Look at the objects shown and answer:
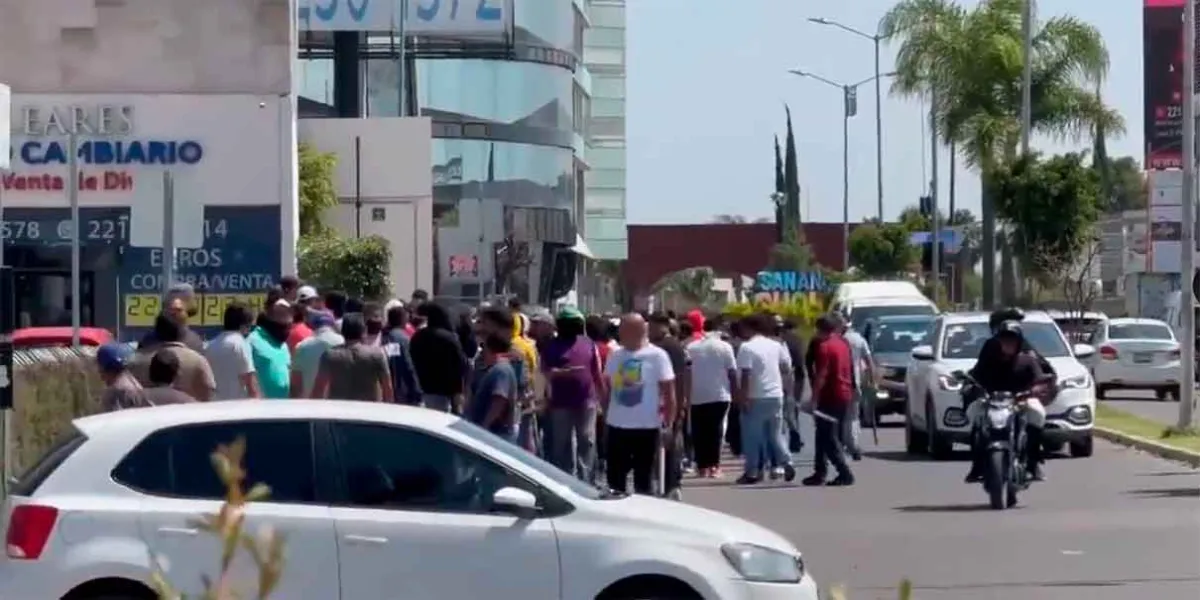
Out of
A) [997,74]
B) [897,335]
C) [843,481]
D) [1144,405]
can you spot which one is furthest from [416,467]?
[997,74]

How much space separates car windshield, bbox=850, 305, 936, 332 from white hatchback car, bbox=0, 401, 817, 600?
26852 millimetres

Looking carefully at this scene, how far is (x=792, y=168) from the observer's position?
99.5 m

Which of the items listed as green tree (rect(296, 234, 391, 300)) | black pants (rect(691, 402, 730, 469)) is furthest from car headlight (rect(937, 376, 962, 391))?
green tree (rect(296, 234, 391, 300))

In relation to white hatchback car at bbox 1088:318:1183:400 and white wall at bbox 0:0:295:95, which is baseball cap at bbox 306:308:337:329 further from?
white hatchback car at bbox 1088:318:1183:400

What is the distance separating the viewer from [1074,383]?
23.9 metres

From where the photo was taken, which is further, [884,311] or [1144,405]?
[884,311]

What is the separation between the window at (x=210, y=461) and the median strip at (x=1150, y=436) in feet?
47.9

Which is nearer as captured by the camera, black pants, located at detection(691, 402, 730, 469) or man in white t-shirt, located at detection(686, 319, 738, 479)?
man in white t-shirt, located at detection(686, 319, 738, 479)

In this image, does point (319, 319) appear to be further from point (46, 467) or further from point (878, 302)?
point (878, 302)

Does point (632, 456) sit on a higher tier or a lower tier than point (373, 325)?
lower

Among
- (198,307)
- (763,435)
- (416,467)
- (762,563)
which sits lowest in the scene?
(763,435)

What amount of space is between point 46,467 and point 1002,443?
408 inches

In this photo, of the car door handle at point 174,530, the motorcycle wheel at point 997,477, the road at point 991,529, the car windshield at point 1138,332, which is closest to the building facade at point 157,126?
the road at point 991,529

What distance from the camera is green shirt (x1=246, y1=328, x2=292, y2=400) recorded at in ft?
52.8
